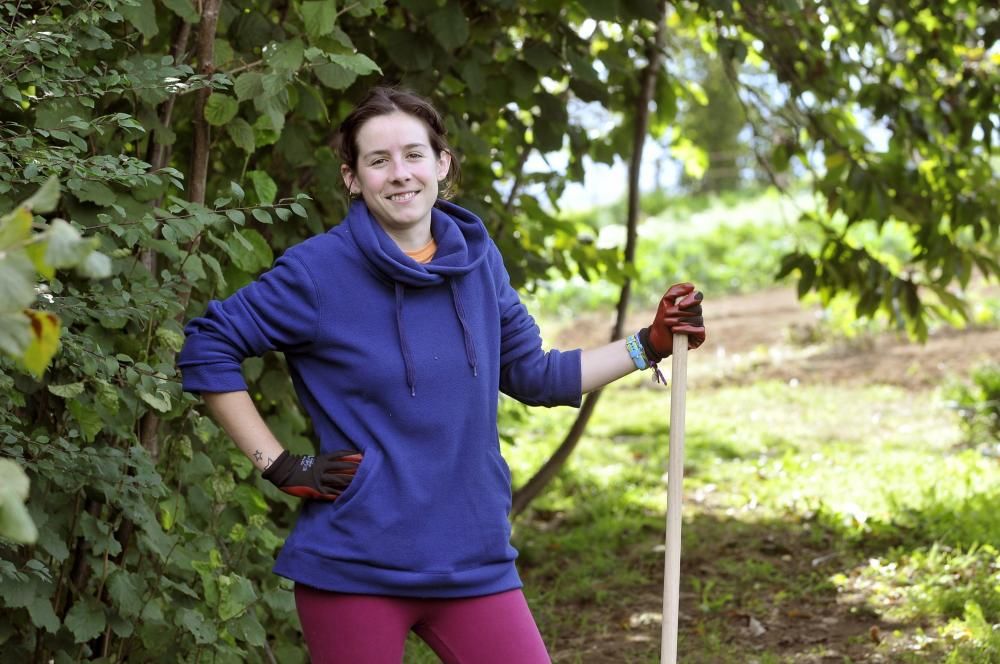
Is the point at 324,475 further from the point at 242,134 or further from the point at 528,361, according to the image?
the point at 242,134

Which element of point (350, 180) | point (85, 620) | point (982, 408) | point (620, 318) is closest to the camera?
point (350, 180)

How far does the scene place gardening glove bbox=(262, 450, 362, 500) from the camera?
2406 mm

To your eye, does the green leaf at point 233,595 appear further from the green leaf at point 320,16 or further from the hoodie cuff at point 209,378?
the green leaf at point 320,16

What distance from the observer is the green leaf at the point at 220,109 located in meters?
3.19

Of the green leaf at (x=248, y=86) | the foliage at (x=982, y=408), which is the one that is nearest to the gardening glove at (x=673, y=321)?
the green leaf at (x=248, y=86)

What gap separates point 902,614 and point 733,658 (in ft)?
2.26

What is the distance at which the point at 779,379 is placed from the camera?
10.5 metres

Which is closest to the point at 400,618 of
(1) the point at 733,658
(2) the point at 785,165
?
(1) the point at 733,658

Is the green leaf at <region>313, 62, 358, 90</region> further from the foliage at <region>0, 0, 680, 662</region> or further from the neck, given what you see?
the neck

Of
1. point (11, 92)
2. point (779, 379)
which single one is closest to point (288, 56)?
point (11, 92)

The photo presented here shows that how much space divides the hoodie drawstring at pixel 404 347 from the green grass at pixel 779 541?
224cm

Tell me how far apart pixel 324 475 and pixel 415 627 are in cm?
38

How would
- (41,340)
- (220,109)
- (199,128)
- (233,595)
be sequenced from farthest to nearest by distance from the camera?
(199,128) < (220,109) < (233,595) < (41,340)

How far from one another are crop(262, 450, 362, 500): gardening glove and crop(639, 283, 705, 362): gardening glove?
27.7 inches
